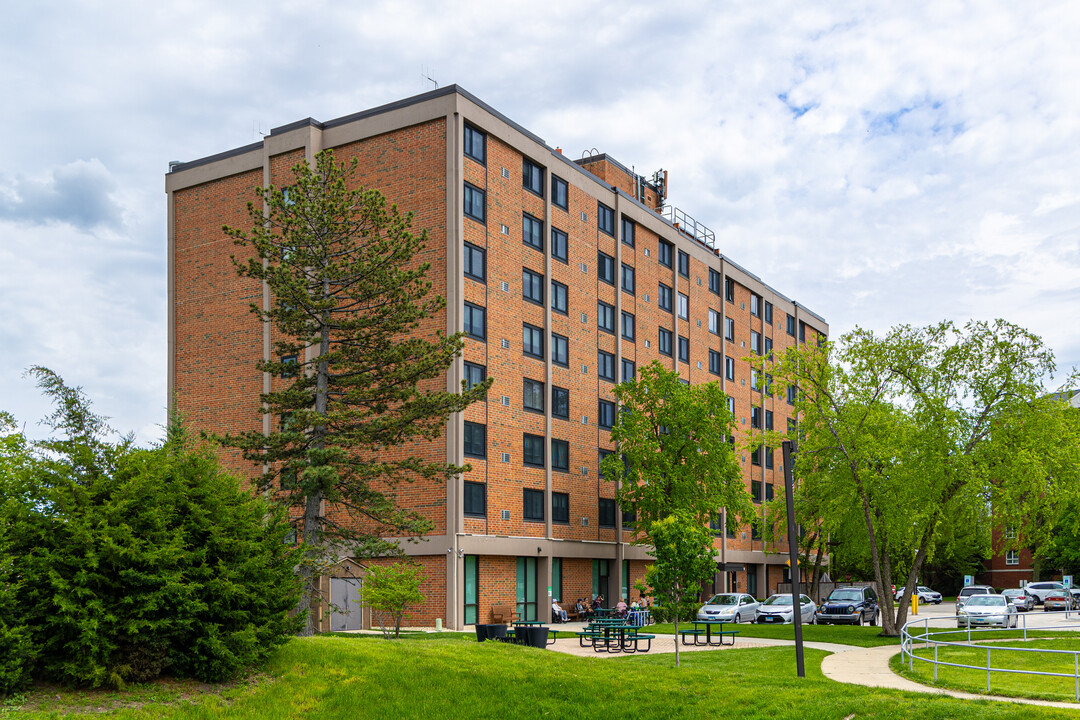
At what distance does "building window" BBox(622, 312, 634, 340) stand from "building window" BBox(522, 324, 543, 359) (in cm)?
900

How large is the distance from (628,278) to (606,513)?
13.2 meters

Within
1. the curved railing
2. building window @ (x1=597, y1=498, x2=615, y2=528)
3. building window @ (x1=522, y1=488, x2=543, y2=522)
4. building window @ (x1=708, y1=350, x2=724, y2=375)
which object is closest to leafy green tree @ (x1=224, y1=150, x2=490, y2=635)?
the curved railing

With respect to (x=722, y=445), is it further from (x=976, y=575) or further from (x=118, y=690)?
(x=976, y=575)

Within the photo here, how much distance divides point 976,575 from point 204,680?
309 ft

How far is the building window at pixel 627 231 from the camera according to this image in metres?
54.8

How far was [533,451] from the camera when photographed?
4459 cm

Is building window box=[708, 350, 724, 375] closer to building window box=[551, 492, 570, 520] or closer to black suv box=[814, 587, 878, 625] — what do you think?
black suv box=[814, 587, 878, 625]

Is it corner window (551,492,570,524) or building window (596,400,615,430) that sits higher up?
building window (596,400,615,430)

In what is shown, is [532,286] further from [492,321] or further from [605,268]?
[605,268]

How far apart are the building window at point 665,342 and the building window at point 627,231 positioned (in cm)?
604

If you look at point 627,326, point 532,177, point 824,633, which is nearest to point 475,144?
point 532,177

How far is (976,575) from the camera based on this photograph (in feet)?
315

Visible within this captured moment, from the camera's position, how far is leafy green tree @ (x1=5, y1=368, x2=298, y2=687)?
1500cm

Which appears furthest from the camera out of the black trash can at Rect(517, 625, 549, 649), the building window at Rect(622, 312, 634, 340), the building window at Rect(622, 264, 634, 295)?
the building window at Rect(622, 264, 634, 295)
